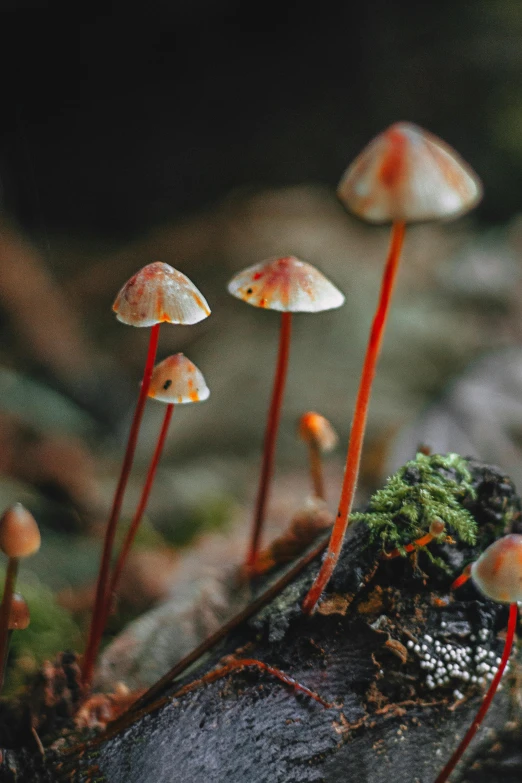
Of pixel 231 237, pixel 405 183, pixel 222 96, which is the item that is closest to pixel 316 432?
pixel 405 183

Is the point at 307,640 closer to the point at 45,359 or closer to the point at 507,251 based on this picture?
the point at 45,359

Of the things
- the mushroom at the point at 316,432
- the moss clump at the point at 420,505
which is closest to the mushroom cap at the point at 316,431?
the mushroom at the point at 316,432

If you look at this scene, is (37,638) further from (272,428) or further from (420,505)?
(420,505)

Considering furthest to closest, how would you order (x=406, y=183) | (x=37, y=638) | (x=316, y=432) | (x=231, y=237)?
(x=231, y=237) → (x=37, y=638) → (x=316, y=432) → (x=406, y=183)

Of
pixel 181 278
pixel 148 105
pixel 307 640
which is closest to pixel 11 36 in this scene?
pixel 148 105

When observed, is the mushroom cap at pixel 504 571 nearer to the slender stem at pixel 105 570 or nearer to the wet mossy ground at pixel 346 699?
the wet mossy ground at pixel 346 699
